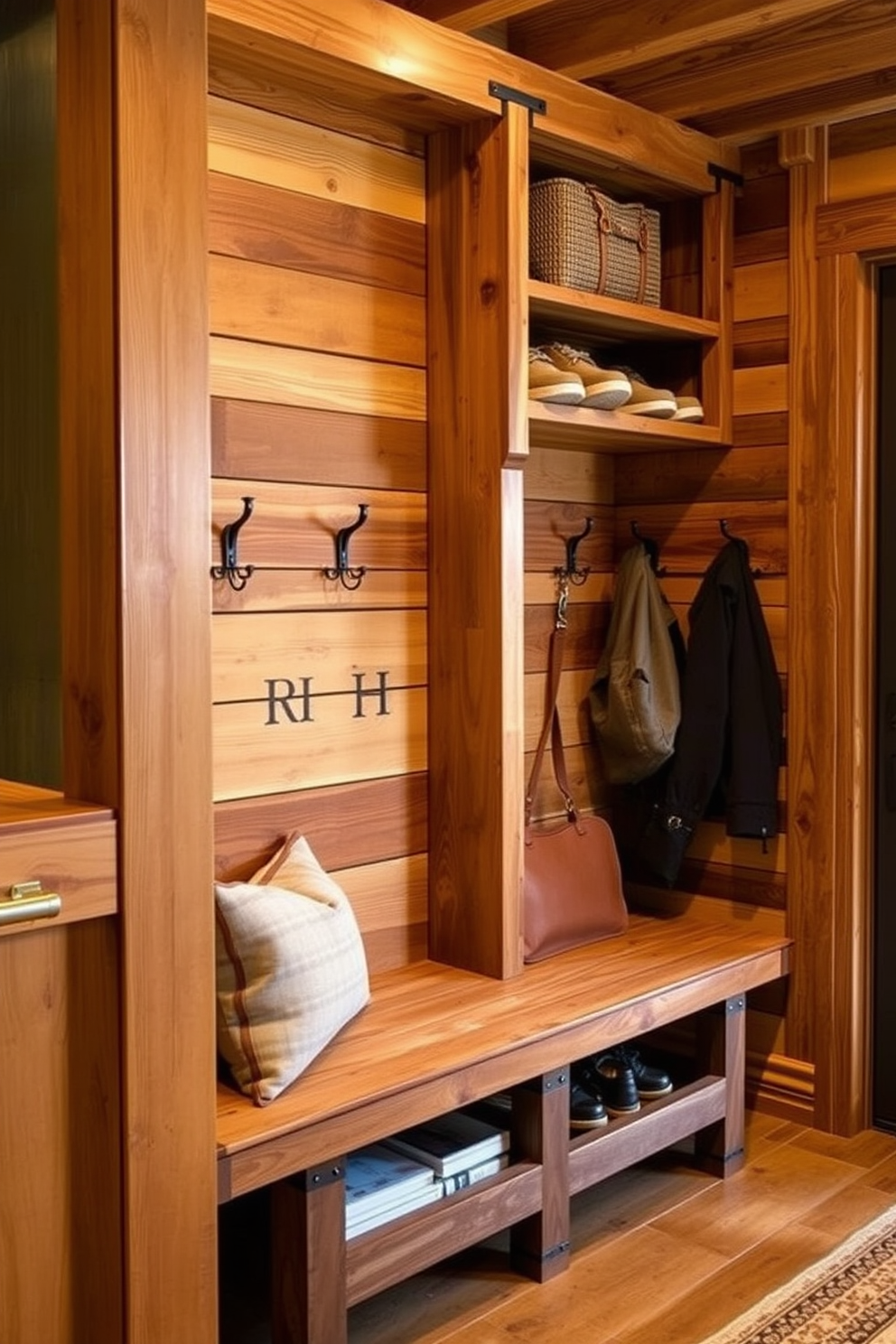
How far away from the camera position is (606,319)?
3109 mm

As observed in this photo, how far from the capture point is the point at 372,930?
9.27 feet

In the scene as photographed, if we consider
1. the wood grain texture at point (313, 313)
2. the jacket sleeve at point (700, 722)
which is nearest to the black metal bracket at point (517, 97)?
the wood grain texture at point (313, 313)

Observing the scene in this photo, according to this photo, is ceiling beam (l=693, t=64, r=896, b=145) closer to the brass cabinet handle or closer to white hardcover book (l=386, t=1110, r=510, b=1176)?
white hardcover book (l=386, t=1110, r=510, b=1176)

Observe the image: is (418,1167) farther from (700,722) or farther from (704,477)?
(704,477)

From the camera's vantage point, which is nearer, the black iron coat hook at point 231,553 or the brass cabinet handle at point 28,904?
the brass cabinet handle at point 28,904

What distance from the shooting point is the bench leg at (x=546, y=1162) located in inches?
103

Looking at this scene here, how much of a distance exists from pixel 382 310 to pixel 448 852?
1.11 metres

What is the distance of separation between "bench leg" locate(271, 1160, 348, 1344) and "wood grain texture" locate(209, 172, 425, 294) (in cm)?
157

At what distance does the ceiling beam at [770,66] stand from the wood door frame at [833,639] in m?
0.29

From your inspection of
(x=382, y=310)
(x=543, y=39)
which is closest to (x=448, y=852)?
(x=382, y=310)

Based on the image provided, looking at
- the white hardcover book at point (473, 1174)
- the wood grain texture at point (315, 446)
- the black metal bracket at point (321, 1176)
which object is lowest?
the white hardcover book at point (473, 1174)

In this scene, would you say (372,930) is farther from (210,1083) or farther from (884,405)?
(884,405)

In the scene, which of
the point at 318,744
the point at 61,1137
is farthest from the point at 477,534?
the point at 61,1137

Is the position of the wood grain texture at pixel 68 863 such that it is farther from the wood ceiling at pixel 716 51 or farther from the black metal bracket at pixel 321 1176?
the wood ceiling at pixel 716 51
